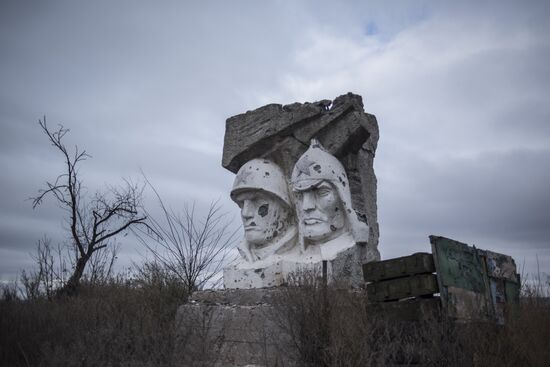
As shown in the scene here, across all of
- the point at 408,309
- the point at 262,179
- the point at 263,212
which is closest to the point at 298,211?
the point at 263,212

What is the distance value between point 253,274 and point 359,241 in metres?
1.07

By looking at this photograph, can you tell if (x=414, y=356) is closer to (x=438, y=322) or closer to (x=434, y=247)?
(x=438, y=322)

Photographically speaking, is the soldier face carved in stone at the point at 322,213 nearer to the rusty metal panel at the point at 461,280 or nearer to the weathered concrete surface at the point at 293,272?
the weathered concrete surface at the point at 293,272

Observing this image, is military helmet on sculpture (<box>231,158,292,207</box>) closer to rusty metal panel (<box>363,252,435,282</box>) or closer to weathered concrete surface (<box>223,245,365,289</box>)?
weathered concrete surface (<box>223,245,365,289</box>)

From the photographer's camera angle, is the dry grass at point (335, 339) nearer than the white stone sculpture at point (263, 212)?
Yes

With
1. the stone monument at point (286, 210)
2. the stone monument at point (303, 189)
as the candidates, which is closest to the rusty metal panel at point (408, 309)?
the stone monument at point (286, 210)

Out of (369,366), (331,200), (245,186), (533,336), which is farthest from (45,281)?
(533,336)

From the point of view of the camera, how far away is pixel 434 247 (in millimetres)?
3604

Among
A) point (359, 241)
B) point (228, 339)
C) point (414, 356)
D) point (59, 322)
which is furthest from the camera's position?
point (59, 322)

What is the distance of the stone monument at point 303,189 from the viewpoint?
480 centimetres

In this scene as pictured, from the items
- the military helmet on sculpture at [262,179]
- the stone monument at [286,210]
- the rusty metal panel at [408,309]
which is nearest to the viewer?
the rusty metal panel at [408,309]

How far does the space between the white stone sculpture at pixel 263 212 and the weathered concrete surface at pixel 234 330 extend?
0.54 metres

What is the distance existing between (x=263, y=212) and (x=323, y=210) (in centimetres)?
73

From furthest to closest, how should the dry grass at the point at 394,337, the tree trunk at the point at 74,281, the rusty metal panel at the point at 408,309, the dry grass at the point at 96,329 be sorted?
the tree trunk at the point at 74,281
the dry grass at the point at 96,329
the rusty metal panel at the point at 408,309
the dry grass at the point at 394,337
